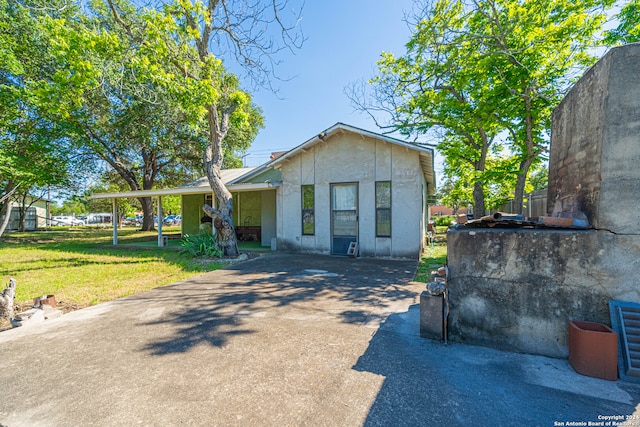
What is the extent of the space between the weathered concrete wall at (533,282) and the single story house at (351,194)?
5205 mm

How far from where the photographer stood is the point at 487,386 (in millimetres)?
2311

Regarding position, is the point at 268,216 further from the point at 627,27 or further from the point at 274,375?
the point at 627,27

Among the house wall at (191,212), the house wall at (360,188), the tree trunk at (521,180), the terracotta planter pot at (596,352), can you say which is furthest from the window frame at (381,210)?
the house wall at (191,212)

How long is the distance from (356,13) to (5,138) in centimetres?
1742

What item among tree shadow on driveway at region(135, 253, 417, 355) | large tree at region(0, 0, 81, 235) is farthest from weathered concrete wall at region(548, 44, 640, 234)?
large tree at region(0, 0, 81, 235)

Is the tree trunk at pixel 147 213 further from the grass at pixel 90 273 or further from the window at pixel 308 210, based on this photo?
the window at pixel 308 210

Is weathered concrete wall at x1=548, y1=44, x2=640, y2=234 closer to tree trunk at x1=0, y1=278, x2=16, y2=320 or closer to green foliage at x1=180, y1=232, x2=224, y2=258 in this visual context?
tree trunk at x1=0, y1=278, x2=16, y2=320

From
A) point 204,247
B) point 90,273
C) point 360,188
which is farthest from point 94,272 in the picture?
point 360,188

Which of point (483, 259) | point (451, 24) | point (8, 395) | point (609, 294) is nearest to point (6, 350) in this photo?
point (8, 395)

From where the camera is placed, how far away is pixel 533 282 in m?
2.77

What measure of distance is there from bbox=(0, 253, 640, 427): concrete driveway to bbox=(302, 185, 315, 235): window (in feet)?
17.6

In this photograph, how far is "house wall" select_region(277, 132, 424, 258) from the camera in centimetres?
823

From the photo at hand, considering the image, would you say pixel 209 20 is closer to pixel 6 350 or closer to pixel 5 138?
pixel 6 350

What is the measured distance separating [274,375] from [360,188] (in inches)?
274
